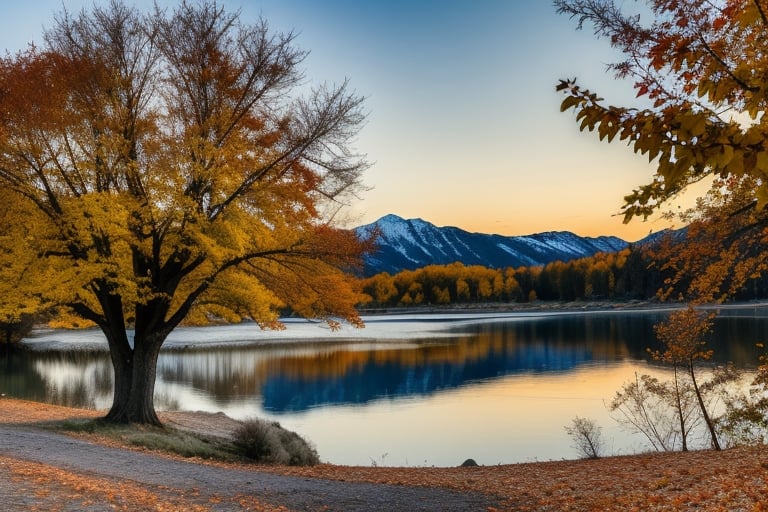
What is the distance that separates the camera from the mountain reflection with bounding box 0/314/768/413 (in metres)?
34.7

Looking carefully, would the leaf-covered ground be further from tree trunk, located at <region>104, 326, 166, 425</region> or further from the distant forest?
the distant forest

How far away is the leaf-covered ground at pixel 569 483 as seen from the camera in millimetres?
8484

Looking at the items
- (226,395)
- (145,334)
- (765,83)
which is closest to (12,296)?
(145,334)

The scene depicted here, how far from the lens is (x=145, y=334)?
698 inches

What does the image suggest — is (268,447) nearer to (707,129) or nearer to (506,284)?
(707,129)

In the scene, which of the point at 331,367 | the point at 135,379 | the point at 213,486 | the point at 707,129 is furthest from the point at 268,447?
the point at 331,367

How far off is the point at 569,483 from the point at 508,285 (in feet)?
538

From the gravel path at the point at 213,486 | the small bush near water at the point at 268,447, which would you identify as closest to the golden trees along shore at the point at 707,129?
the gravel path at the point at 213,486

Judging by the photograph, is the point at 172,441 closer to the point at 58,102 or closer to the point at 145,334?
the point at 145,334

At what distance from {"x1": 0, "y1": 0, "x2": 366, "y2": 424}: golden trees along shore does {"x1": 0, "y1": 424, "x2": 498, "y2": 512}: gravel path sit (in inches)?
168

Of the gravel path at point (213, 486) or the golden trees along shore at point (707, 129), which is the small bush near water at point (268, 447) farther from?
the golden trees along shore at point (707, 129)

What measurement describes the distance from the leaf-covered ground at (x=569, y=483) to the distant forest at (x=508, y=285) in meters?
138

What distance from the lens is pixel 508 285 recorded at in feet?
566

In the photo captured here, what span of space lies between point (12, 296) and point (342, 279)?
338 inches
